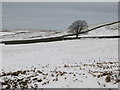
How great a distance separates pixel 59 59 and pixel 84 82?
12018 mm

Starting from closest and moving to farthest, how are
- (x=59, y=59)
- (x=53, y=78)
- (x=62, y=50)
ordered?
(x=53, y=78), (x=59, y=59), (x=62, y=50)

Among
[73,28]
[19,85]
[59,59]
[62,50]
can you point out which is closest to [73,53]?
[62,50]

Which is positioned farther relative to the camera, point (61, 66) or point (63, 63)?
point (63, 63)

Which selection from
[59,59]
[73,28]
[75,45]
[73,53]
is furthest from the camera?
[73,28]

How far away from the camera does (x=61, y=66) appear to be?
20047mm

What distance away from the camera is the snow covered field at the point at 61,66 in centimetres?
1285

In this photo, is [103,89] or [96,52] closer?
[103,89]

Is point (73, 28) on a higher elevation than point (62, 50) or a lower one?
higher

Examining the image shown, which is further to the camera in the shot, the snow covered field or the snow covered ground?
the snow covered ground

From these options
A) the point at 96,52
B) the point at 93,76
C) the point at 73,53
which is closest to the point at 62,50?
the point at 73,53

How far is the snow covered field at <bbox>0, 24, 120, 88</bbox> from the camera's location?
12.8 meters

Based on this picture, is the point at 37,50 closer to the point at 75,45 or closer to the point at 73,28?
the point at 75,45

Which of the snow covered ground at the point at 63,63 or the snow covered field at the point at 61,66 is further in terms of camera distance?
the snow covered ground at the point at 63,63

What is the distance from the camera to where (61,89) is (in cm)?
1162
